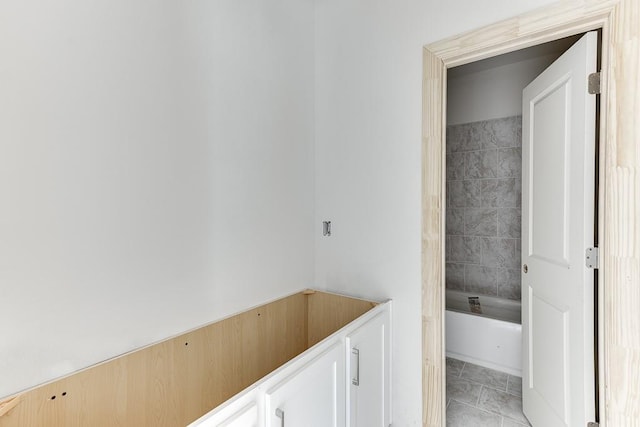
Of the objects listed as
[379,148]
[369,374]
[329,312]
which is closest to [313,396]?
[369,374]

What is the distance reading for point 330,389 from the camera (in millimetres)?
1238

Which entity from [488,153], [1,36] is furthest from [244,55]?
[488,153]

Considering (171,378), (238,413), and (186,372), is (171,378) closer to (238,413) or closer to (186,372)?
(186,372)

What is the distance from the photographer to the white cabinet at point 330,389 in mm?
910

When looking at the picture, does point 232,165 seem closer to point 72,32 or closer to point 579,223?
point 72,32

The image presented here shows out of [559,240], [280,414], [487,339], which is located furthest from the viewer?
[487,339]

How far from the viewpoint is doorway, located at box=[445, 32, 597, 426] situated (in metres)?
1.44

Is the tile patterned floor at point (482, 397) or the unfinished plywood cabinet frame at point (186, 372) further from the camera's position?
the tile patterned floor at point (482, 397)

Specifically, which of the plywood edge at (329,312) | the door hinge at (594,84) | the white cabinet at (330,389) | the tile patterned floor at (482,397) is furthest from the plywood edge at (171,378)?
the door hinge at (594,84)

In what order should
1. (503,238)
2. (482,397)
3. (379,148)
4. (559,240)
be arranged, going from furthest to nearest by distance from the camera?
(503,238), (482,397), (379,148), (559,240)

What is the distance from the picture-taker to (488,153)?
296 cm

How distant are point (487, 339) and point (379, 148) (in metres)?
1.78

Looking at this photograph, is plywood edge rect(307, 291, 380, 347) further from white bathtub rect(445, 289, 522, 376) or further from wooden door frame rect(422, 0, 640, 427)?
white bathtub rect(445, 289, 522, 376)

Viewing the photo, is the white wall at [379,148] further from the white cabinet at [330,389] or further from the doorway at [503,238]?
the doorway at [503,238]
